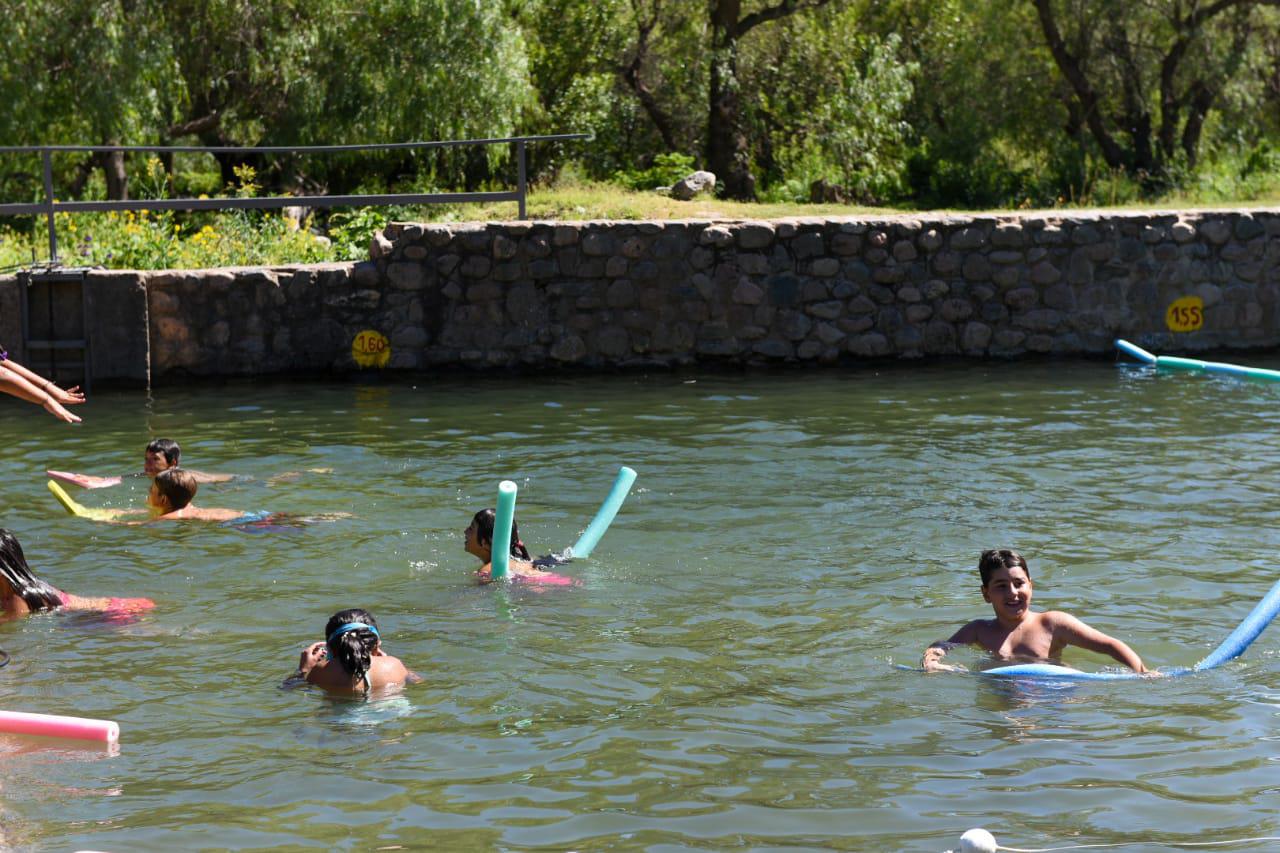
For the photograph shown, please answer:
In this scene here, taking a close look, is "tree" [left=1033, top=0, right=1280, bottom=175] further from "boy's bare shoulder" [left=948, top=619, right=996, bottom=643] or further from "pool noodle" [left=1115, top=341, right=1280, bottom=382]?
"boy's bare shoulder" [left=948, top=619, right=996, bottom=643]

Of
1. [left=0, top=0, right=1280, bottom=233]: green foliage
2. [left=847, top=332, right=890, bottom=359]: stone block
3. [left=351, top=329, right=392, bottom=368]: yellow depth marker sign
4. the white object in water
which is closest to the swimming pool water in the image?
the white object in water

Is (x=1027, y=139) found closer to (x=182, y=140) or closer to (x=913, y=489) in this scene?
(x=182, y=140)

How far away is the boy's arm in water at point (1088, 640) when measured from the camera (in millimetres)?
7391

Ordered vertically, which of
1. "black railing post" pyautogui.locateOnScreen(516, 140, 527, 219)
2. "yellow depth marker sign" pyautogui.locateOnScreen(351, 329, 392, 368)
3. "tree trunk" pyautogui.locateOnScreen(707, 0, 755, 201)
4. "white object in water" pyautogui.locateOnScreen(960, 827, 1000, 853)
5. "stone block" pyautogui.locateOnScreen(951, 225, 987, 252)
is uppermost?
"tree trunk" pyautogui.locateOnScreen(707, 0, 755, 201)

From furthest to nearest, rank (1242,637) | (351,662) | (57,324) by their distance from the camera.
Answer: (57,324) < (1242,637) < (351,662)

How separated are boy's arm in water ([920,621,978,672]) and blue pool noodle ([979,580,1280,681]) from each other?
204 mm

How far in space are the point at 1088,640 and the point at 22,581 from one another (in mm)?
5518

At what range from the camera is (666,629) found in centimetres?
825

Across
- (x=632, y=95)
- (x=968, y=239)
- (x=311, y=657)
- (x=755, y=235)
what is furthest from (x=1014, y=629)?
(x=632, y=95)

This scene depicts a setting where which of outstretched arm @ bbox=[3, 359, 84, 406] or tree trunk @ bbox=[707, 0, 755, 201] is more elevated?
tree trunk @ bbox=[707, 0, 755, 201]

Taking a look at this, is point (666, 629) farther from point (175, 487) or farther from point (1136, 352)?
point (1136, 352)

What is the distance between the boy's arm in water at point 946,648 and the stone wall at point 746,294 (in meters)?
9.25

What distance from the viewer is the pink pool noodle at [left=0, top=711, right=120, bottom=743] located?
20.4 feet

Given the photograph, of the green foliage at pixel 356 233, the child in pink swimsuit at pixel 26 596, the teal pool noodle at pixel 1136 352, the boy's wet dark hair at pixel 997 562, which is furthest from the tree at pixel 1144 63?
the child in pink swimsuit at pixel 26 596
